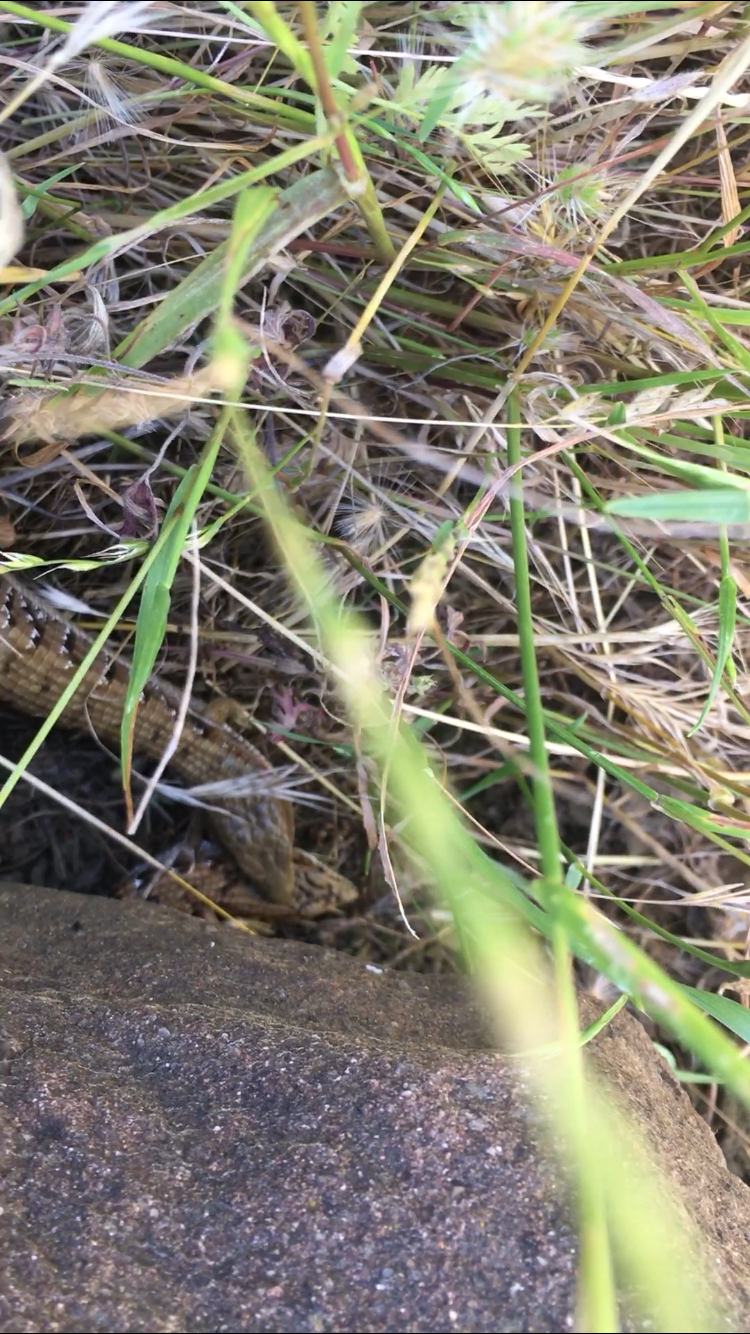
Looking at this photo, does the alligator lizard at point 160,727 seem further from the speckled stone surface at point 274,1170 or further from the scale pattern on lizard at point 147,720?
the speckled stone surface at point 274,1170

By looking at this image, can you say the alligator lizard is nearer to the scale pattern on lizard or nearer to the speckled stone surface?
the scale pattern on lizard

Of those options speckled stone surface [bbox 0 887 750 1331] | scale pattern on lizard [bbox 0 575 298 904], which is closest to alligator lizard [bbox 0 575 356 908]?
scale pattern on lizard [bbox 0 575 298 904]

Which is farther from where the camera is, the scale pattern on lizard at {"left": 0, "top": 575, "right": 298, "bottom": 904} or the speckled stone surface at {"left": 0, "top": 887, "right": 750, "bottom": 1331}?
the scale pattern on lizard at {"left": 0, "top": 575, "right": 298, "bottom": 904}

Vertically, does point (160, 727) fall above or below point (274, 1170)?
below

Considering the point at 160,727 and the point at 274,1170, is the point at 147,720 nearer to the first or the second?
the point at 160,727

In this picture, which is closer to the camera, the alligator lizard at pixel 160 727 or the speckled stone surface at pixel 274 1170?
the speckled stone surface at pixel 274 1170

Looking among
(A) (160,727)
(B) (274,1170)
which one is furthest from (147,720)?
(B) (274,1170)

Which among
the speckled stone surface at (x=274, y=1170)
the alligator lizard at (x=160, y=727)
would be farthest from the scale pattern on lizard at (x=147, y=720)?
the speckled stone surface at (x=274, y=1170)
